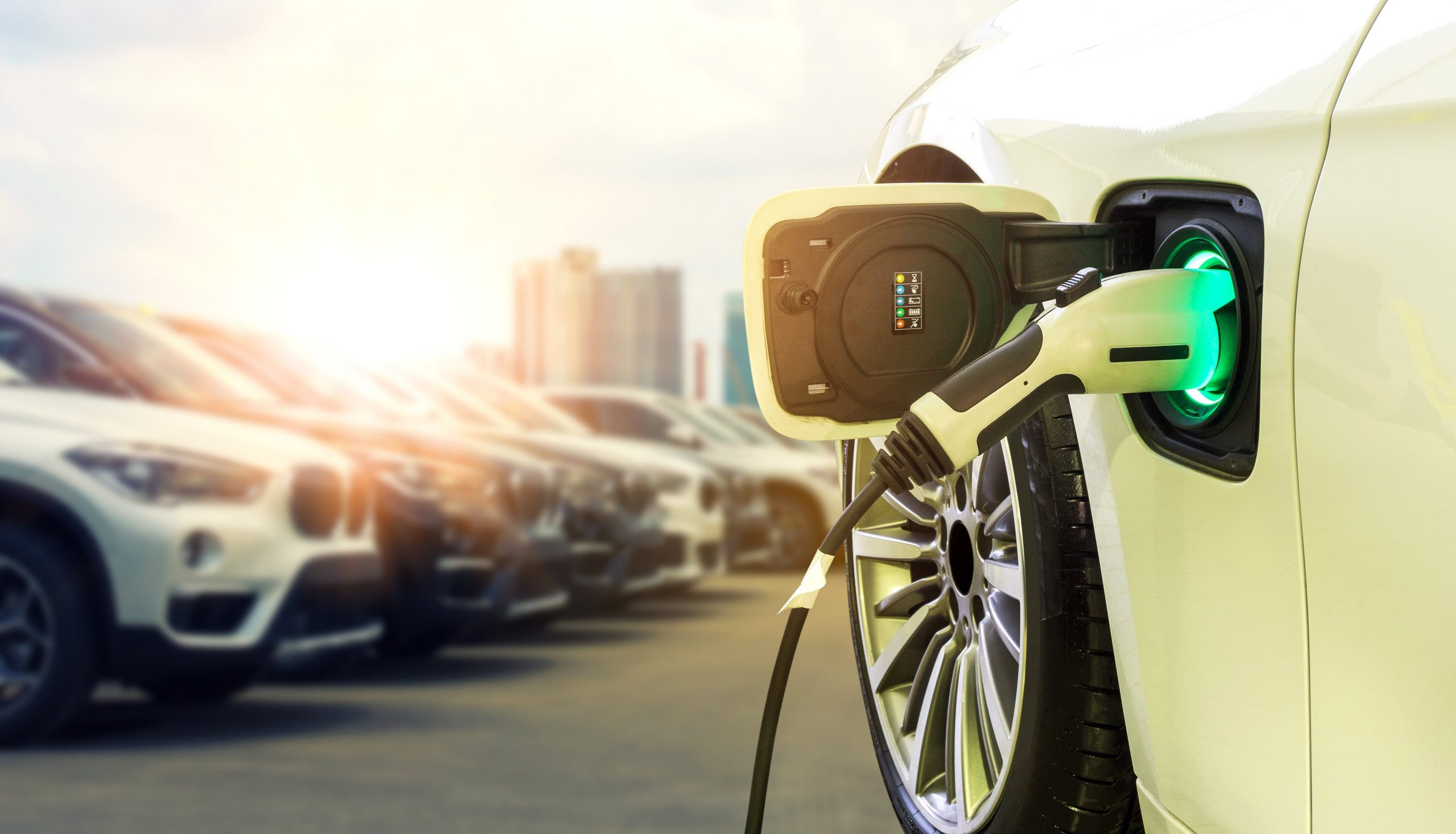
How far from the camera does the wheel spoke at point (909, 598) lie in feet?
6.35

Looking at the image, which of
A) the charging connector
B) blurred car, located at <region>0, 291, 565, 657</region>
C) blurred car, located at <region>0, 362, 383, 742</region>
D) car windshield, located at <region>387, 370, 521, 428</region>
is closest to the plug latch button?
the charging connector

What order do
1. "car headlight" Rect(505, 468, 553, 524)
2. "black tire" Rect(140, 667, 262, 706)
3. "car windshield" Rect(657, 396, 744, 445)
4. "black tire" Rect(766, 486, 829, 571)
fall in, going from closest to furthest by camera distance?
"black tire" Rect(140, 667, 262, 706), "car headlight" Rect(505, 468, 553, 524), "car windshield" Rect(657, 396, 744, 445), "black tire" Rect(766, 486, 829, 571)

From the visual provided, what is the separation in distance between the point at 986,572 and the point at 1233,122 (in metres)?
0.73

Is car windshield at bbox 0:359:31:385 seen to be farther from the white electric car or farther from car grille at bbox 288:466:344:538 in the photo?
the white electric car

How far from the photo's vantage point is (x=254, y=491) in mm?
3760

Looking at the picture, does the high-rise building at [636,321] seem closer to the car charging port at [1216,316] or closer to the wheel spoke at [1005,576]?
the wheel spoke at [1005,576]

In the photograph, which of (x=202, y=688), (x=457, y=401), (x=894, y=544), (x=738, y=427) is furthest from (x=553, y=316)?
(x=894, y=544)

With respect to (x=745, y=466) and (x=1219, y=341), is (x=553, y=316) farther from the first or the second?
(x=1219, y=341)

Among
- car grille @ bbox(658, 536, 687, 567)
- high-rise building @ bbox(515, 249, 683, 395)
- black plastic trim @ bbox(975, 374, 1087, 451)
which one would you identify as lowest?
car grille @ bbox(658, 536, 687, 567)

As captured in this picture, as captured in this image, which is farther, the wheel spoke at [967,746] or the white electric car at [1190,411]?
the wheel spoke at [967,746]

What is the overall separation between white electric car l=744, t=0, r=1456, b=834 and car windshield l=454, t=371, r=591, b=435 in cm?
385

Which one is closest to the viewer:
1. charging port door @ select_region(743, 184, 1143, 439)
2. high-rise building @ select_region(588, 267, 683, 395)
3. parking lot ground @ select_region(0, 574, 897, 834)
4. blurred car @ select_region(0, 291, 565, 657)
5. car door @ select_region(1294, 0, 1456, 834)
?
car door @ select_region(1294, 0, 1456, 834)

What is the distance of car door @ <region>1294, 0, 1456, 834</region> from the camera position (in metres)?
0.93

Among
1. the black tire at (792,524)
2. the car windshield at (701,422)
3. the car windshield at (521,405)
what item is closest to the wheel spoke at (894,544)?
the car windshield at (521,405)
